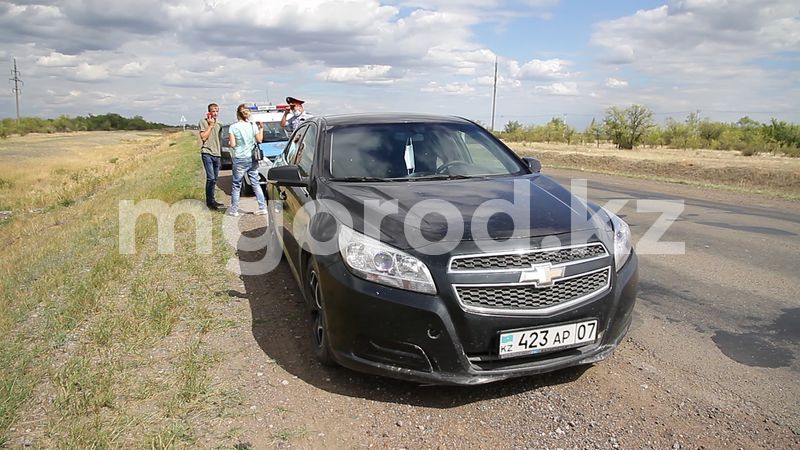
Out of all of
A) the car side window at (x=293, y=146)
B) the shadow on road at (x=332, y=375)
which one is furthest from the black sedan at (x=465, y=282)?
the car side window at (x=293, y=146)

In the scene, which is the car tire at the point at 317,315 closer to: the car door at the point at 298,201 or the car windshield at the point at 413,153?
the car door at the point at 298,201

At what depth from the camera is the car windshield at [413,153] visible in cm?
436

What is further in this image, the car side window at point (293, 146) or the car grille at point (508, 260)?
the car side window at point (293, 146)

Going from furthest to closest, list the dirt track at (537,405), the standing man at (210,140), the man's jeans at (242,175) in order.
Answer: the standing man at (210,140) → the man's jeans at (242,175) → the dirt track at (537,405)

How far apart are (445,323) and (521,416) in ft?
2.30

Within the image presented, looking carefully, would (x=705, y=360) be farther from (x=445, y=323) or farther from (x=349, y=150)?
(x=349, y=150)

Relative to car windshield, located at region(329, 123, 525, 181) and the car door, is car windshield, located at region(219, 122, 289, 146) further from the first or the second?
car windshield, located at region(329, 123, 525, 181)

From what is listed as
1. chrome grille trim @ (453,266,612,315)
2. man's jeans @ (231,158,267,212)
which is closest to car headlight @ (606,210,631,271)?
chrome grille trim @ (453,266,612,315)

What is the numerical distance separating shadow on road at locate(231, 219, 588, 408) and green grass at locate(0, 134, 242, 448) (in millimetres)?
390

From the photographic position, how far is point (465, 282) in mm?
2934

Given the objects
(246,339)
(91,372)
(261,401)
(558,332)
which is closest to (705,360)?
(558,332)

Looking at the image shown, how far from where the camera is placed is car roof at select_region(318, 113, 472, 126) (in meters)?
4.93

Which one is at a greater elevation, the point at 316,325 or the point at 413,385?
the point at 316,325

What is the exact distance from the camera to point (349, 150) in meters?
4.52
